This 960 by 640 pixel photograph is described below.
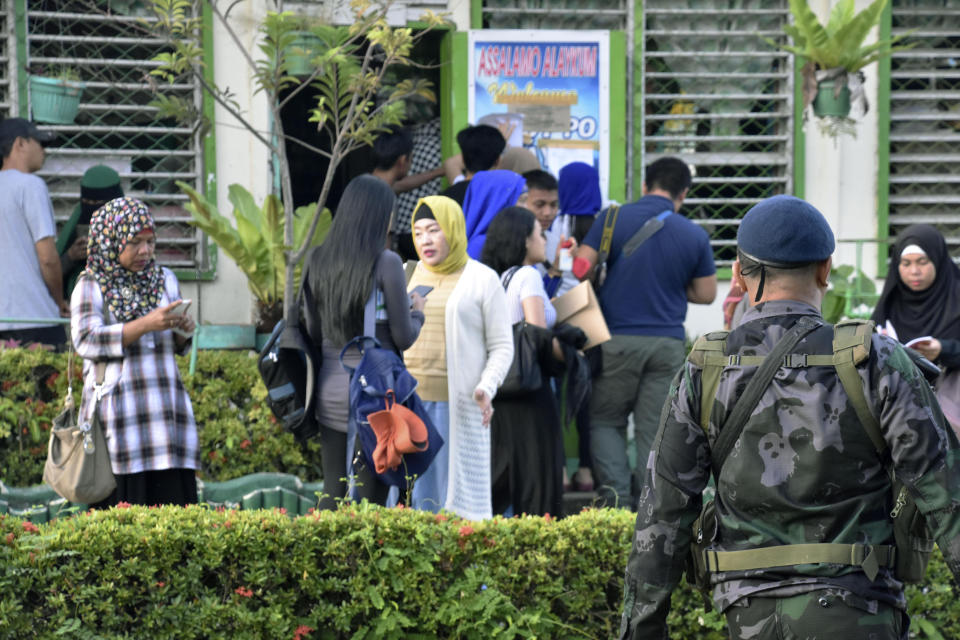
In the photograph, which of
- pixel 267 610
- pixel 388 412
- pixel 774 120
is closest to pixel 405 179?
pixel 774 120

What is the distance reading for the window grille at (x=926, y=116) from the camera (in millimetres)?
9078

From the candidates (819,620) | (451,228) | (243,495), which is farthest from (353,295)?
(819,620)

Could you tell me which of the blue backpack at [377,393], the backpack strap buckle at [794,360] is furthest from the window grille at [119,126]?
the backpack strap buckle at [794,360]

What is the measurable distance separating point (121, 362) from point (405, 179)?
3310 millimetres

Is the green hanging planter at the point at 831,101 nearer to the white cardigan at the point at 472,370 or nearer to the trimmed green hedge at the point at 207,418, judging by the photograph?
the white cardigan at the point at 472,370

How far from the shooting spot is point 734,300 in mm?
6684

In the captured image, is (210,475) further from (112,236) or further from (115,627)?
(115,627)

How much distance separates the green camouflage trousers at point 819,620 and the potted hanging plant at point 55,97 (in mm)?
6016

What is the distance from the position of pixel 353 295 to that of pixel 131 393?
41.2 inches

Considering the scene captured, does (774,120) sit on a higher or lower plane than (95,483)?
higher

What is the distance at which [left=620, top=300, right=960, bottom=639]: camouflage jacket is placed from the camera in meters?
2.67

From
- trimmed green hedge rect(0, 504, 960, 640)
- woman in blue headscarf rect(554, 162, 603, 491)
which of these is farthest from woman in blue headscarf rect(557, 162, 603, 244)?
trimmed green hedge rect(0, 504, 960, 640)

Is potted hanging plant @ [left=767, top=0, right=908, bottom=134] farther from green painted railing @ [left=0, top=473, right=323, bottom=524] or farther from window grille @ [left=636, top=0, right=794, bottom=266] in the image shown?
green painted railing @ [left=0, top=473, right=323, bottom=524]

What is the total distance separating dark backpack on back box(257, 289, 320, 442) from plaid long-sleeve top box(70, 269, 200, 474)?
18.6 inches
